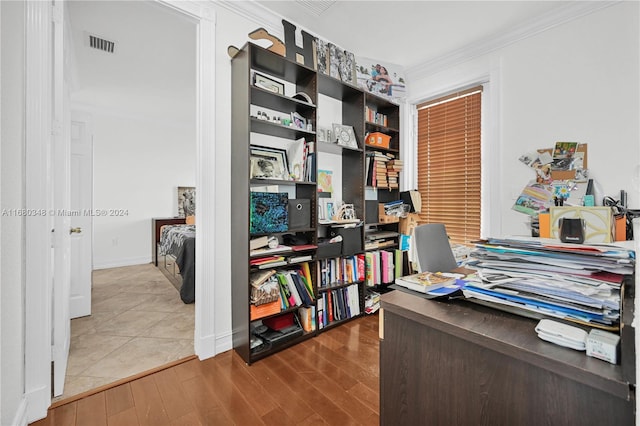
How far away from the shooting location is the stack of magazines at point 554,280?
2.09 ft

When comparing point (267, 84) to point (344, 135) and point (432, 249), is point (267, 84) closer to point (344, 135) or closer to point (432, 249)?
point (344, 135)

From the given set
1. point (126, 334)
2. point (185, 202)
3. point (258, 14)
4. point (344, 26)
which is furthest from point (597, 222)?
point (185, 202)

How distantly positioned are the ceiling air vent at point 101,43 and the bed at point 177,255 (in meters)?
2.21

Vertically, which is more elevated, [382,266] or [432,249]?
[432,249]

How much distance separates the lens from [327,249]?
2520mm

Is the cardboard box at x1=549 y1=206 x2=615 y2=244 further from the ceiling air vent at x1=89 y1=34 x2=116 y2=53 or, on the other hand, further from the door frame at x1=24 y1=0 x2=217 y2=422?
the ceiling air vent at x1=89 y1=34 x2=116 y2=53

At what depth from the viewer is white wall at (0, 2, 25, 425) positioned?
127cm

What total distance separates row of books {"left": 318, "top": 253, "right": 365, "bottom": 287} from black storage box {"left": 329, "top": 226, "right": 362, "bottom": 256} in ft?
0.26

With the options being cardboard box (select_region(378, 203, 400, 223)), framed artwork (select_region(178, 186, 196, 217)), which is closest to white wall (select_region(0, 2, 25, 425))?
cardboard box (select_region(378, 203, 400, 223))

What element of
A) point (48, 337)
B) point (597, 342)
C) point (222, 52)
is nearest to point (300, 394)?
point (48, 337)

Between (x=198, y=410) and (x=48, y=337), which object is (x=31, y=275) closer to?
(x=48, y=337)

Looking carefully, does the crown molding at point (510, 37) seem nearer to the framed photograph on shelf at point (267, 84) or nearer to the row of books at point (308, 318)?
the framed photograph on shelf at point (267, 84)

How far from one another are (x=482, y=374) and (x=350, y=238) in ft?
6.66

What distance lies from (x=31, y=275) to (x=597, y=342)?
2.25 meters
